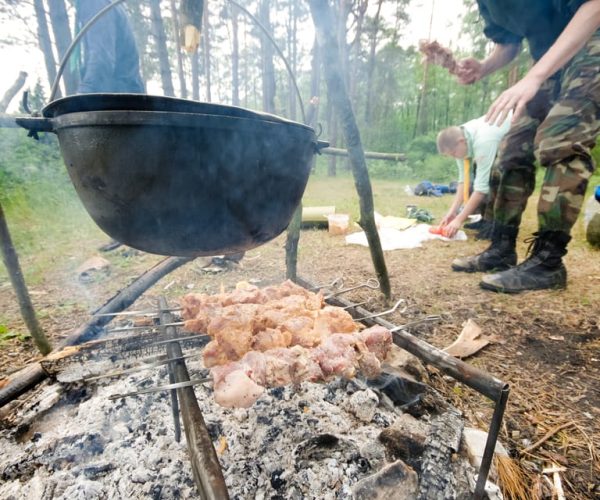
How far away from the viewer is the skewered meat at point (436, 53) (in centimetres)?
245

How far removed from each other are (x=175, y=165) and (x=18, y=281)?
1.53m

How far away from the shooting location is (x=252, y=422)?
138 centimetres

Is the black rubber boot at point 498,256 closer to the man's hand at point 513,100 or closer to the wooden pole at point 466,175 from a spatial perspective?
the wooden pole at point 466,175

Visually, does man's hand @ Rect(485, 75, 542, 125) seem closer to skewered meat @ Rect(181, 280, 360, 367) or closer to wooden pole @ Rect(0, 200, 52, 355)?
skewered meat @ Rect(181, 280, 360, 367)

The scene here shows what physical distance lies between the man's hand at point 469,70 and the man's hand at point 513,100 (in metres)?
1.32

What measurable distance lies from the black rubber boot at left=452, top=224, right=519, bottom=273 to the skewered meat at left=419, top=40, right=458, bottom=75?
1759mm

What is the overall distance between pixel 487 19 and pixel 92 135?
138 inches

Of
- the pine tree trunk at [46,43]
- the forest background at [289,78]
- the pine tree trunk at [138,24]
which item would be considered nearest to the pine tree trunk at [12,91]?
the forest background at [289,78]

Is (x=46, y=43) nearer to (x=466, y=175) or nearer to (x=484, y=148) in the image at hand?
(x=466, y=175)

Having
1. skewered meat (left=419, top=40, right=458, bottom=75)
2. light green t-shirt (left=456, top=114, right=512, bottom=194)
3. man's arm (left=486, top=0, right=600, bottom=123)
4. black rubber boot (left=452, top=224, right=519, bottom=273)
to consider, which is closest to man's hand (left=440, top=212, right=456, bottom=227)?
light green t-shirt (left=456, top=114, right=512, bottom=194)

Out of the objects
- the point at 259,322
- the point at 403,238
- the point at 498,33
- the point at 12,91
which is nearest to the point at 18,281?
the point at 259,322

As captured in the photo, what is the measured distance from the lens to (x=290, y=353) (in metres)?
1.17

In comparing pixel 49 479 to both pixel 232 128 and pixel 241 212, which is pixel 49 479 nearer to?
pixel 241 212

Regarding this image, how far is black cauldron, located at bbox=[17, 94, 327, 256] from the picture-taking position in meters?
0.89
